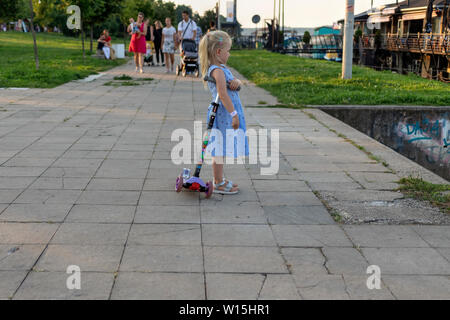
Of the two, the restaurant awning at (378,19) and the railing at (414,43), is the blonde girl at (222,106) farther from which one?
the restaurant awning at (378,19)

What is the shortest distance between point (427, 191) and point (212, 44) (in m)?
2.45

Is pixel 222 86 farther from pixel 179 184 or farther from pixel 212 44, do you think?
pixel 179 184

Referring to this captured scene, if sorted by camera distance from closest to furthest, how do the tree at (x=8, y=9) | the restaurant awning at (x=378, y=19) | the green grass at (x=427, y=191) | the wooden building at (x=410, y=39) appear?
the green grass at (x=427, y=191), the tree at (x=8, y=9), the wooden building at (x=410, y=39), the restaurant awning at (x=378, y=19)

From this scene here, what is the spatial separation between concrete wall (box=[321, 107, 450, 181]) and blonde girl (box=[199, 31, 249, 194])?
5223 mm

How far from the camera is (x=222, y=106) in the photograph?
4.85 m

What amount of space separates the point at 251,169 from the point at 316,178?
30.3 inches

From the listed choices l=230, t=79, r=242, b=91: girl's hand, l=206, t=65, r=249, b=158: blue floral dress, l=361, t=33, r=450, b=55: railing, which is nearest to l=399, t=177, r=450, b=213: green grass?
l=206, t=65, r=249, b=158: blue floral dress

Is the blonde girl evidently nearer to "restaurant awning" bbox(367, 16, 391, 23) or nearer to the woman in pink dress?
the woman in pink dress

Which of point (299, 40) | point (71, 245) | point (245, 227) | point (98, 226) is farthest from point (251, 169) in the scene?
point (299, 40)

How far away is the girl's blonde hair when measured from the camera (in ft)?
15.2

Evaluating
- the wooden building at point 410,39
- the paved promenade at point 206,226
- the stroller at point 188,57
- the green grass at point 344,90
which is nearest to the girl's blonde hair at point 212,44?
the paved promenade at point 206,226

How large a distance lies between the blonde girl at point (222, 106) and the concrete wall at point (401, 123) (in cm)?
522

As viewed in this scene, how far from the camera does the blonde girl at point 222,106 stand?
4.64 meters

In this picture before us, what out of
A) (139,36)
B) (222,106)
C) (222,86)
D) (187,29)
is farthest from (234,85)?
(139,36)
